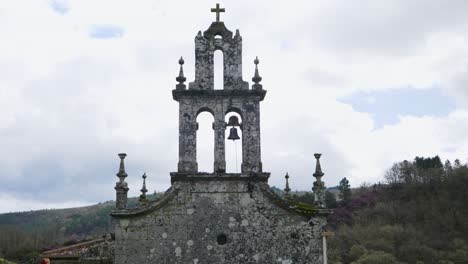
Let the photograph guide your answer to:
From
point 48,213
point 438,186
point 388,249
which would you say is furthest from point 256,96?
point 48,213

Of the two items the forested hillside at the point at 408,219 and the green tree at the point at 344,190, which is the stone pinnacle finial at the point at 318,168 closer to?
the forested hillside at the point at 408,219

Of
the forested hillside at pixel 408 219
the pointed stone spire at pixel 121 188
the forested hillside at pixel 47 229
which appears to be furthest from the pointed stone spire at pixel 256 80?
the forested hillside at pixel 408 219

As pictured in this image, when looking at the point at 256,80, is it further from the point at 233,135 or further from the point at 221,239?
the point at 221,239

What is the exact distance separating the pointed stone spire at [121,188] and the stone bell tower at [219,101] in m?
1.48

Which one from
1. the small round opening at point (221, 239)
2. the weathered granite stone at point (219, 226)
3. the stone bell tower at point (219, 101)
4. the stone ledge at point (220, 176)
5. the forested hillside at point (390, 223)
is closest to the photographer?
the weathered granite stone at point (219, 226)

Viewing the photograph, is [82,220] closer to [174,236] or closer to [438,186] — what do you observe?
[438,186]

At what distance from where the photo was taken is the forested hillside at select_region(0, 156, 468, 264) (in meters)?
58.2

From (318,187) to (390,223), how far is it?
60.9 metres

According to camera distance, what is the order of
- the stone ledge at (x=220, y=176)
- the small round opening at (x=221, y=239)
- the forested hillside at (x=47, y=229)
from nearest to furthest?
1. the small round opening at (x=221, y=239)
2. the stone ledge at (x=220, y=176)
3. the forested hillside at (x=47, y=229)

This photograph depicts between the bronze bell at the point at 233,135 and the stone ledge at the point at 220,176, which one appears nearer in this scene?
the stone ledge at the point at 220,176

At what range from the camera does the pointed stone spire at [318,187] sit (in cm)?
1545

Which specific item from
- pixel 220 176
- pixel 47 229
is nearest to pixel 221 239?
pixel 220 176

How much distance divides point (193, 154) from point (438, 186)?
7294cm

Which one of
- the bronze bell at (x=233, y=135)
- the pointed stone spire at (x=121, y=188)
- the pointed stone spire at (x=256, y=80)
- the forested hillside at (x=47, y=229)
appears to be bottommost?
the forested hillside at (x=47, y=229)
